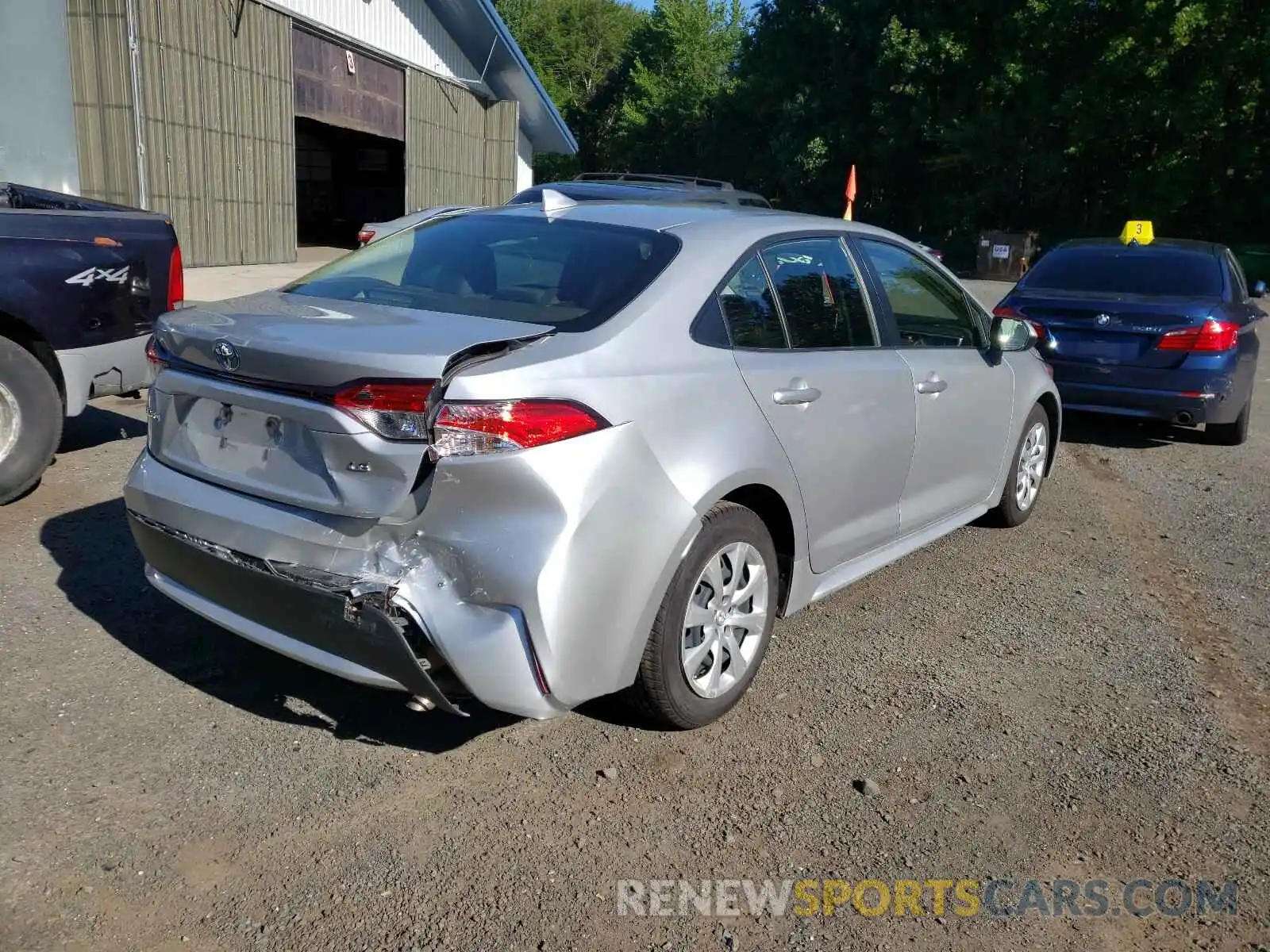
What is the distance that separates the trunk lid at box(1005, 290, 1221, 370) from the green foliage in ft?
85.5

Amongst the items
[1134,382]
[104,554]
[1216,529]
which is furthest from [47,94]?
[1216,529]

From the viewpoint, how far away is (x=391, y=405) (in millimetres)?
2848

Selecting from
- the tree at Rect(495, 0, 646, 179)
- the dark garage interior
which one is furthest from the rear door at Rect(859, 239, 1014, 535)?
the tree at Rect(495, 0, 646, 179)

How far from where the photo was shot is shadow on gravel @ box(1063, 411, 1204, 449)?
8602mm

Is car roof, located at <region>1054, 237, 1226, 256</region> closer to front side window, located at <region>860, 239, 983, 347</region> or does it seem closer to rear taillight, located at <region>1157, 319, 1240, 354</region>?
rear taillight, located at <region>1157, 319, 1240, 354</region>

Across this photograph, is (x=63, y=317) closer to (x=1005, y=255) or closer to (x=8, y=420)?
(x=8, y=420)

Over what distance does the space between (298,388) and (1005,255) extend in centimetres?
2979

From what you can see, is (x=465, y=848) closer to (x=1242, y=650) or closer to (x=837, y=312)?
(x=837, y=312)

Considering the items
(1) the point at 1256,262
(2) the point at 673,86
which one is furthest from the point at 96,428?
(2) the point at 673,86

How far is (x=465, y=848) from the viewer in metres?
2.90

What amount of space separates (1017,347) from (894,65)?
117ft

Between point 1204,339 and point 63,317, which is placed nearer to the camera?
point 63,317

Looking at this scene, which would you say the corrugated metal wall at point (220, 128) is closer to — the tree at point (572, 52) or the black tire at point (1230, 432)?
the black tire at point (1230, 432)

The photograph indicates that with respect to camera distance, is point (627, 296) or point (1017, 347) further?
point (1017, 347)
